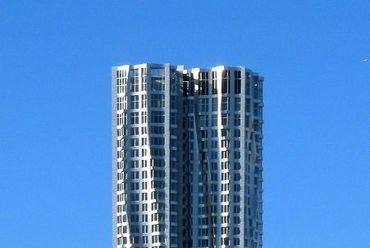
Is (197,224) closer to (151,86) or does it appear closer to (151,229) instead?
(151,229)

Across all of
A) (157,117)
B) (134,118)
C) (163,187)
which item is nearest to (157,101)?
(157,117)

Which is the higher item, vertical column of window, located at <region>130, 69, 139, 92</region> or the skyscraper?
vertical column of window, located at <region>130, 69, 139, 92</region>

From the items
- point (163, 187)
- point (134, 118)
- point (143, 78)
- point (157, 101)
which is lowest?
point (163, 187)

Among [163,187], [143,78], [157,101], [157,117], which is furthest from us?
[157,101]

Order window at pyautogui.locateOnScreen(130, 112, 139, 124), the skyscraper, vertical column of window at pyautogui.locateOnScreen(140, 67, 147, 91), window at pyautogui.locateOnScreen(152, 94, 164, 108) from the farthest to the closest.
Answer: window at pyautogui.locateOnScreen(152, 94, 164, 108) < vertical column of window at pyautogui.locateOnScreen(140, 67, 147, 91) < window at pyautogui.locateOnScreen(130, 112, 139, 124) < the skyscraper

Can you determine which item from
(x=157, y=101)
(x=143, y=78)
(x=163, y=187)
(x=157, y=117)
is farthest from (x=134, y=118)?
(x=163, y=187)

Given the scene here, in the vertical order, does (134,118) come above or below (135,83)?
below

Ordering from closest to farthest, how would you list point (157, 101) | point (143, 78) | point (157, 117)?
point (157, 117)
point (143, 78)
point (157, 101)

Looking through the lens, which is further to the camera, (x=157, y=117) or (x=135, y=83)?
(x=135, y=83)

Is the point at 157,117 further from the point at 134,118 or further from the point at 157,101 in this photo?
the point at 134,118

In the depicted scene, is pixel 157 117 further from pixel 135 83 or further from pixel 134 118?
pixel 135 83

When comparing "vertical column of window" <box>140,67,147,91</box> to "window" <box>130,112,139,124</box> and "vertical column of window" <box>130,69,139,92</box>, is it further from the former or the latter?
"window" <box>130,112,139,124</box>

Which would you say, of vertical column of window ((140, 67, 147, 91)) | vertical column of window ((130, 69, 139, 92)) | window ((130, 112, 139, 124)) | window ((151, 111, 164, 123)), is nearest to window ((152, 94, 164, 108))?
window ((151, 111, 164, 123))
